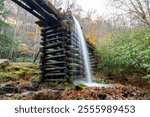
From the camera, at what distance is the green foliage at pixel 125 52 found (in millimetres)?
10130

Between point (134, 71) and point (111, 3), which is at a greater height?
point (111, 3)

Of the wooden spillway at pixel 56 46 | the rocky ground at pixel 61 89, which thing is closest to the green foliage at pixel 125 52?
the rocky ground at pixel 61 89

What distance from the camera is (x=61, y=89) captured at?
Result: 25.1 ft

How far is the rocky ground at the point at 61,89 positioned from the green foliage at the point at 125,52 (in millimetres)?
667

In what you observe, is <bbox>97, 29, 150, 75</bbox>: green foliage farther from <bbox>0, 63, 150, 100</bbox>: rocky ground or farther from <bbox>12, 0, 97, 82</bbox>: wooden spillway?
<bbox>12, 0, 97, 82</bbox>: wooden spillway

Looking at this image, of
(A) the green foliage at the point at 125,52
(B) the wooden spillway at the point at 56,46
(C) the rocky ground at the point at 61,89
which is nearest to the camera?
(C) the rocky ground at the point at 61,89

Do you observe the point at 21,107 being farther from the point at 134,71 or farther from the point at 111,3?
the point at 111,3

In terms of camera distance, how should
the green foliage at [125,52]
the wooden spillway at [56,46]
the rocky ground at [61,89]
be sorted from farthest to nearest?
1. the green foliage at [125,52]
2. the wooden spillway at [56,46]
3. the rocky ground at [61,89]

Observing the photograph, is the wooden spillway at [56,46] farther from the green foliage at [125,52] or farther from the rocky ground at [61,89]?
the green foliage at [125,52]

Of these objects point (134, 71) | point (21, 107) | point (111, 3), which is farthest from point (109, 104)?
point (111, 3)

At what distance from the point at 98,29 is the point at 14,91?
30003 mm

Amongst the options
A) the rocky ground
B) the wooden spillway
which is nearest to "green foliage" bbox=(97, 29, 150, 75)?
the rocky ground

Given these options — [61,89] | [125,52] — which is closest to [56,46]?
[61,89]

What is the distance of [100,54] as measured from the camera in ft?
58.6
